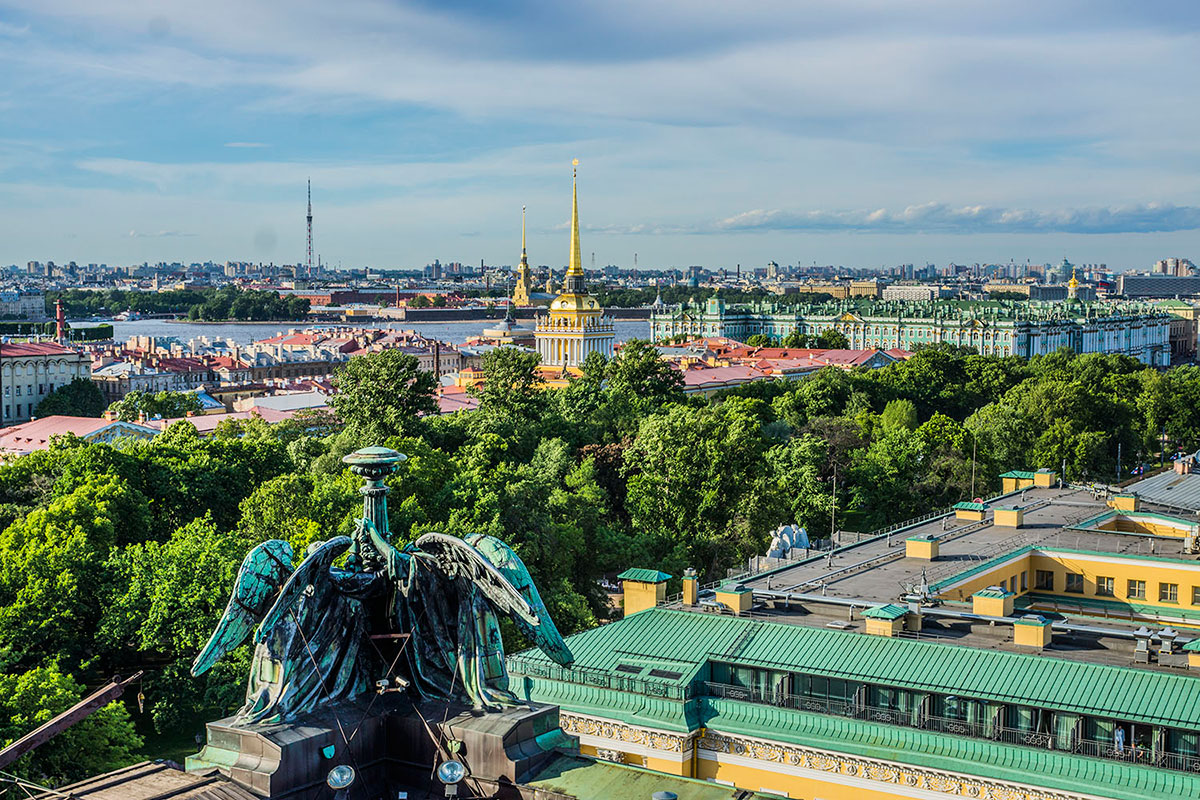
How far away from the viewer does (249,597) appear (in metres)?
13.1

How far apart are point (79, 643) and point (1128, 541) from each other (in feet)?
79.2

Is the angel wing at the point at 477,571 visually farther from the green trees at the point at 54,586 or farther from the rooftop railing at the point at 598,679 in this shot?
the green trees at the point at 54,586

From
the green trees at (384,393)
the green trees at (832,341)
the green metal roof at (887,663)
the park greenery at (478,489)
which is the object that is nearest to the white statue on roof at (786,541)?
the park greenery at (478,489)

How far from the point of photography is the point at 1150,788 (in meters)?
18.2

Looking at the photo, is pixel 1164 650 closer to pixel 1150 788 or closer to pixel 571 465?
pixel 1150 788

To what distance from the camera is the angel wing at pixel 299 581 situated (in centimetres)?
1309

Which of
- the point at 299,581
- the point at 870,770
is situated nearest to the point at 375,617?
the point at 299,581

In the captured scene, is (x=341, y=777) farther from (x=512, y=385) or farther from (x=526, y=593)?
(x=512, y=385)

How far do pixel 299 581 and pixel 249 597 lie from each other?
50cm

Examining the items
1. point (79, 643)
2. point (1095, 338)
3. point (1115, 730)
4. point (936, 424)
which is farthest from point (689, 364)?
point (1115, 730)

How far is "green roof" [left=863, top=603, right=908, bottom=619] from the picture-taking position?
2236 cm

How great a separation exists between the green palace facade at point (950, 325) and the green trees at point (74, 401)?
7192 cm

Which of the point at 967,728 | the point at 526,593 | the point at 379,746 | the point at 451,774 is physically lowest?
the point at 967,728

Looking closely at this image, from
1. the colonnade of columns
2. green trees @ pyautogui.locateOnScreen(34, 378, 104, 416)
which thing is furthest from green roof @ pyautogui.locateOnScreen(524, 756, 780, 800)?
the colonnade of columns
